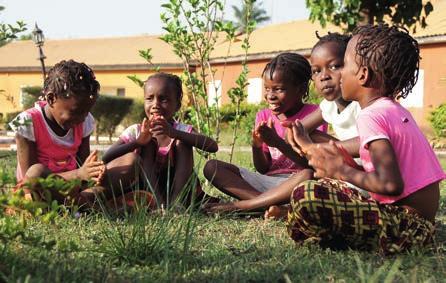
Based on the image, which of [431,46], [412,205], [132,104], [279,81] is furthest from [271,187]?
[132,104]

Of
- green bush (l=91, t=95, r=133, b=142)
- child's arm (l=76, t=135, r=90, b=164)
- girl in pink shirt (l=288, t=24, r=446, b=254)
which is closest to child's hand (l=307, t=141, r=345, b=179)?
girl in pink shirt (l=288, t=24, r=446, b=254)

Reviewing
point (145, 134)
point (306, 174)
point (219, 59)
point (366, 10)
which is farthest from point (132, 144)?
point (219, 59)

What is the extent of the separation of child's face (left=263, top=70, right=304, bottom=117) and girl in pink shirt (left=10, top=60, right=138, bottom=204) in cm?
103

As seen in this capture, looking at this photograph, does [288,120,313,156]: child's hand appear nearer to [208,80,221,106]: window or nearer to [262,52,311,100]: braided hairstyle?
[262,52,311,100]: braided hairstyle

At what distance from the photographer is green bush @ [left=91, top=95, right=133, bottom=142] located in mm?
19828

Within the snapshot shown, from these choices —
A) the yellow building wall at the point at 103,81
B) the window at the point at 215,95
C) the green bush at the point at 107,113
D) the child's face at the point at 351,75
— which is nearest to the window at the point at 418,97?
the window at the point at 215,95

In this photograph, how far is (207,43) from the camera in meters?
5.80

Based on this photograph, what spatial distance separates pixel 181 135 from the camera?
13.9 ft

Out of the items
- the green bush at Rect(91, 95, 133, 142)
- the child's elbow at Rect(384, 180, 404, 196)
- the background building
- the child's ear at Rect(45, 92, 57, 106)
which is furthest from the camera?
the green bush at Rect(91, 95, 133, 142)

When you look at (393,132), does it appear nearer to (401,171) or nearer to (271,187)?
(401,171)

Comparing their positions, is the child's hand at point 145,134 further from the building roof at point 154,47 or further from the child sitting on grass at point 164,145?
the building roof at point 154,47

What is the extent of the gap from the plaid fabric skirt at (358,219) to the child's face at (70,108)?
1548 mm

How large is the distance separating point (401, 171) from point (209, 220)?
125 cm

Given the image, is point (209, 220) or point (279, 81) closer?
point (209, 220)
